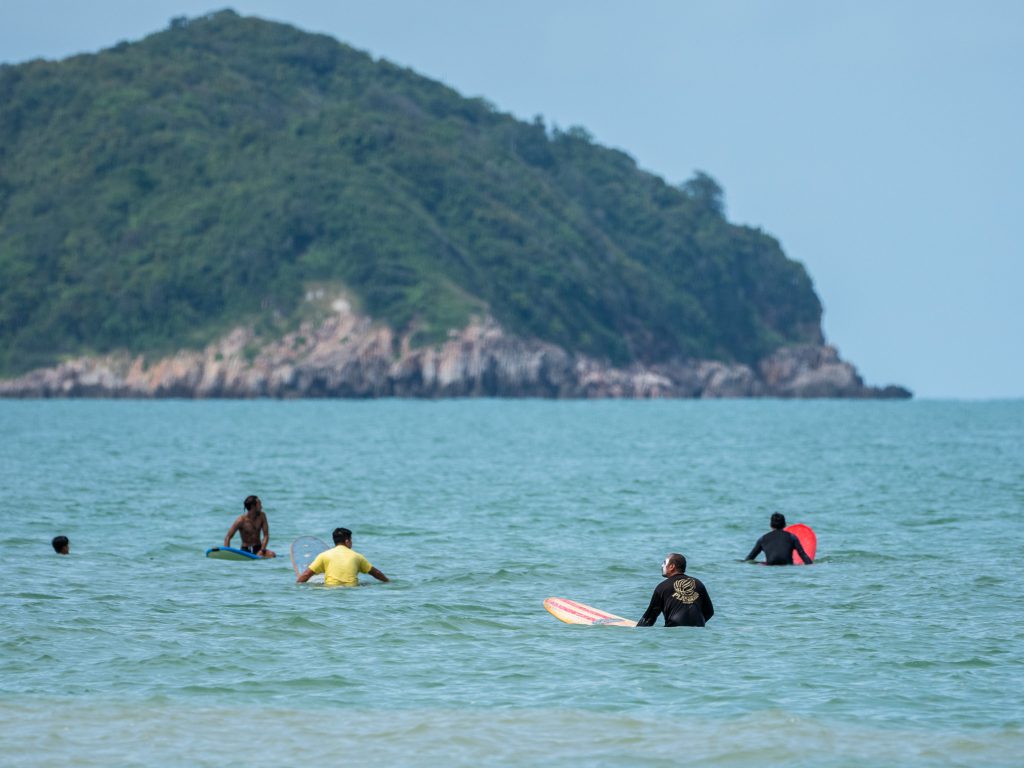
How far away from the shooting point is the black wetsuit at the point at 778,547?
25938 millimetres

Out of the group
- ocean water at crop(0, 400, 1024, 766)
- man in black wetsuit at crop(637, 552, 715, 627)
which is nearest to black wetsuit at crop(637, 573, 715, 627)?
man in black wetsuit at crop(637, 552, 715, 627)

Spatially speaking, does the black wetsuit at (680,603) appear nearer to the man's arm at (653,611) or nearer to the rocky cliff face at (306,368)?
the man's arm at (653,611)

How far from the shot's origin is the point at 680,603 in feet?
61.7

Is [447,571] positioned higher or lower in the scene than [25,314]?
lower

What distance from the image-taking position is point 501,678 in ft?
54.3

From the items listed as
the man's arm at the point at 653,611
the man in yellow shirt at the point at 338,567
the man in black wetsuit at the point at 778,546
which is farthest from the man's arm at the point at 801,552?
the man in yellow shirt at the point at 338,567

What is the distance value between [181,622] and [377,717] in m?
6.12

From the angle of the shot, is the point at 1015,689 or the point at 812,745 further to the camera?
the point at 1015,689

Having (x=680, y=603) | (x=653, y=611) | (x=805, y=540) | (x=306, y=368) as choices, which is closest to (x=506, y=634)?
(x=653, y=611)

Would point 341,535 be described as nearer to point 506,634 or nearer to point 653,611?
point 506,634

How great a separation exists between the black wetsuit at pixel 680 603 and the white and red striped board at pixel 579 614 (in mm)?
585

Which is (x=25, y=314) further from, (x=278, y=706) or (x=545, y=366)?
(x=278, y=706)

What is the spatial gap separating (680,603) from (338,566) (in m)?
6.55

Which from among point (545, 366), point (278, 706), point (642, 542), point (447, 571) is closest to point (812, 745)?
point (278, 706)
